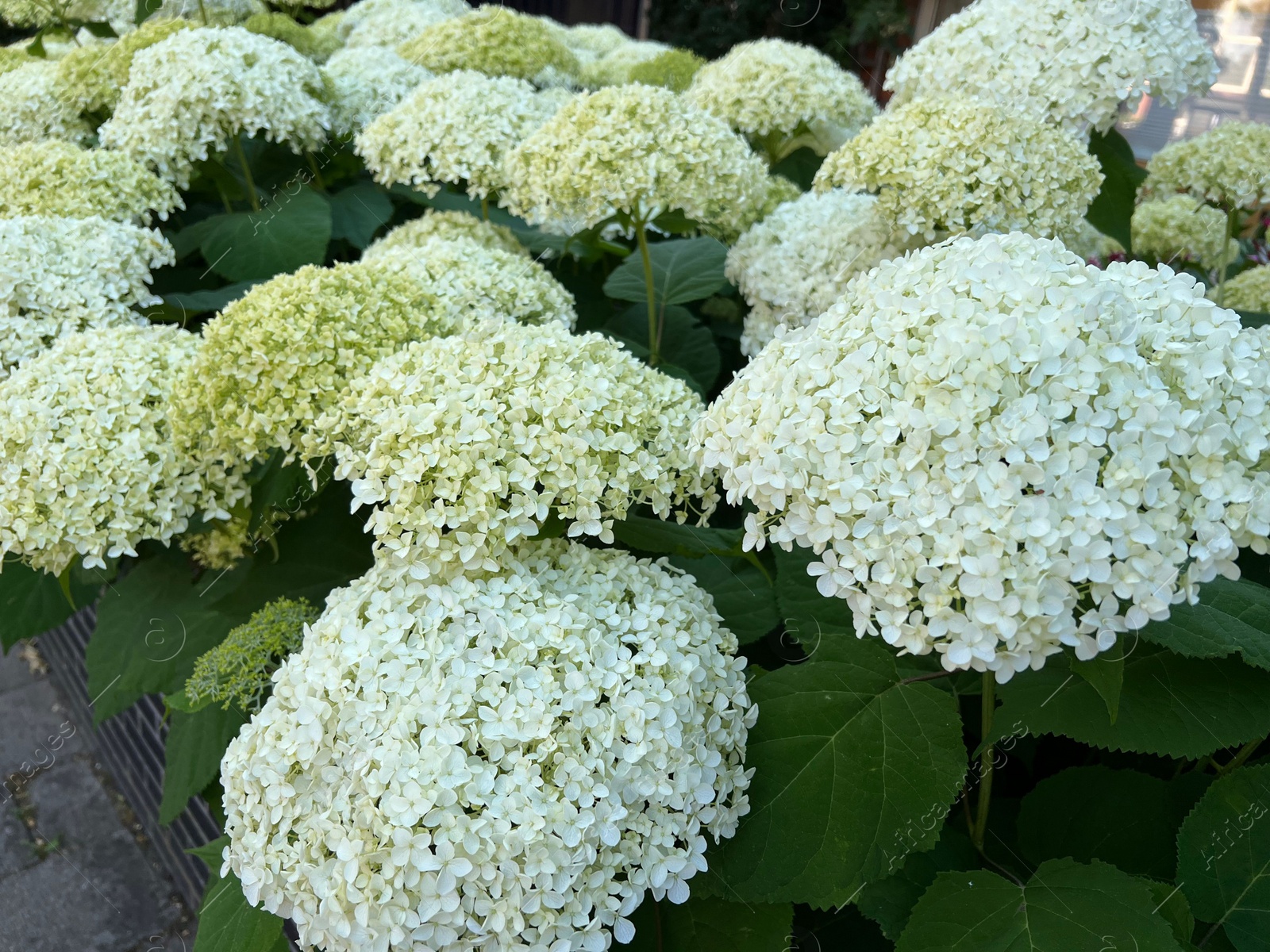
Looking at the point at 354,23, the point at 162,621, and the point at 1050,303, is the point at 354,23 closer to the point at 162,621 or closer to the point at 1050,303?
the point at 162,621

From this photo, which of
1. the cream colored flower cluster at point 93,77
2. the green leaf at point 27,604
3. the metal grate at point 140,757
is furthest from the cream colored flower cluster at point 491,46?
the metal grate at point 140,757

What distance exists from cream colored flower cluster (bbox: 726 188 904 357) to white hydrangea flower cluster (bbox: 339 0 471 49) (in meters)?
1.67

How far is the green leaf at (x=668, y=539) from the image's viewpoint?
1.08 metres

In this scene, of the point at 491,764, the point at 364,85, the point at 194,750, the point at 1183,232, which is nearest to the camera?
the point at 491,764

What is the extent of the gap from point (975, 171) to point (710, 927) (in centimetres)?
110

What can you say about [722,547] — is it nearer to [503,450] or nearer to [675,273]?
[503,450]

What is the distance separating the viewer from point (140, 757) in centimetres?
256

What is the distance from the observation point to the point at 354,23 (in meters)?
3.40

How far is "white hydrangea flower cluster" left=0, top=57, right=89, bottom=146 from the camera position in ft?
7.74

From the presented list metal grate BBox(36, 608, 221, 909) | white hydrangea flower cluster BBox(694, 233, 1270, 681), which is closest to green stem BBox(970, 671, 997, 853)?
white hydrangea flower cluster BBox(694, 233, 1270, 681)

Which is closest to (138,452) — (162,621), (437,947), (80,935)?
(162,621)

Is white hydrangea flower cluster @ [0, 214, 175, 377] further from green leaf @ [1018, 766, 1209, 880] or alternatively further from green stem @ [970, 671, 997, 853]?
green leaf @ [1018, 766, 1209, 880]

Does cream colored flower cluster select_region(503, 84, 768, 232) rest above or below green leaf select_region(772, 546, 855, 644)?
above

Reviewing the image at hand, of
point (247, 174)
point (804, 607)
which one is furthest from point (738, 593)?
point (247, 174)
